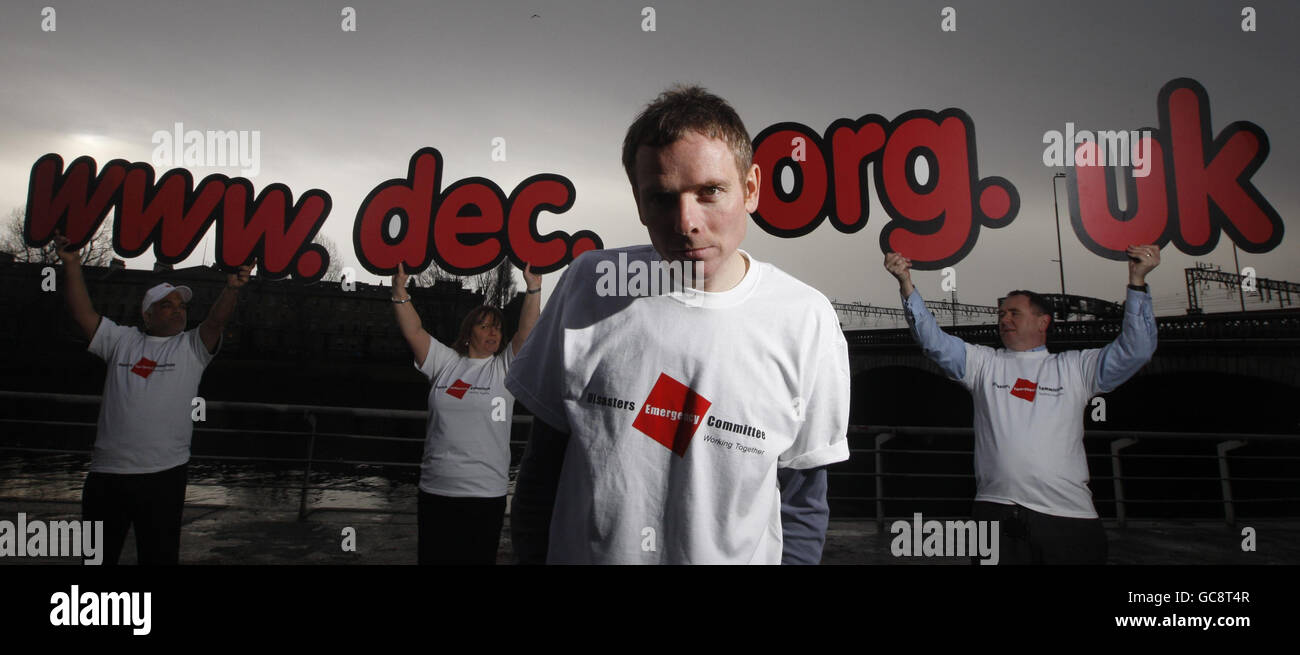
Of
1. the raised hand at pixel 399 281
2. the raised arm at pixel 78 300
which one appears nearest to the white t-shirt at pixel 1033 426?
the raised hand at pixel 399 281

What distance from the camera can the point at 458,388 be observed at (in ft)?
11.6

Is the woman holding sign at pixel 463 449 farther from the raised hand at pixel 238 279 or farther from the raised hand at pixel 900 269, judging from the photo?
the raised hand at pixel 900 269

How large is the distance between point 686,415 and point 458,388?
2.54 meters

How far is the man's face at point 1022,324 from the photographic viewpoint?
11.5ft

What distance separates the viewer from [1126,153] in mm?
4848

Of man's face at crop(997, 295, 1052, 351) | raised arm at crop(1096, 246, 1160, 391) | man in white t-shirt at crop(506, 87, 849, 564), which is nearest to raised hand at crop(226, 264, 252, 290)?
man in white t-shirt at crop(506, 87, 849, 564)

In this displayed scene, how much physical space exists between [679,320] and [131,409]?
3425 millimetres

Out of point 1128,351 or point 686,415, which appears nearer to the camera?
point 686,415

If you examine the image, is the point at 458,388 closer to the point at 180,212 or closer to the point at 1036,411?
the point at 1036,411

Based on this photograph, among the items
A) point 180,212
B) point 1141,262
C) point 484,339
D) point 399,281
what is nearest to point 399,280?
point 399,281

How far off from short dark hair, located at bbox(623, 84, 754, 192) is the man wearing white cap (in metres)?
3.08

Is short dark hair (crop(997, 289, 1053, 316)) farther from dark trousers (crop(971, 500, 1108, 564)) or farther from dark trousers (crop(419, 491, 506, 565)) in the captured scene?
dark trousers (crop(419, 491, 506, 565))

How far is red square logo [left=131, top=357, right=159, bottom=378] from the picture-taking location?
343 cm
